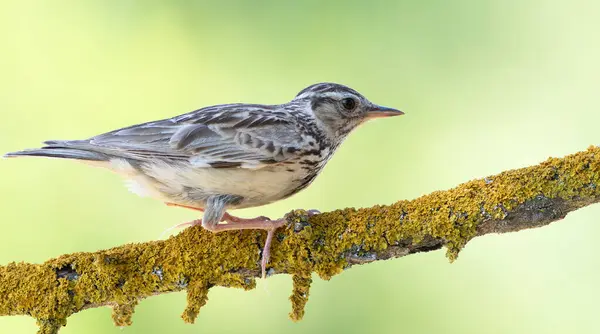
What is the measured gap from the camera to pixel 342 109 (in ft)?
19.9

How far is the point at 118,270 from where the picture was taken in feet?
16.4

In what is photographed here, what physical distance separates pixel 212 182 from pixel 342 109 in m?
1.29

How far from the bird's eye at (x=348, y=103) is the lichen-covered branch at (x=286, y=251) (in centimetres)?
141

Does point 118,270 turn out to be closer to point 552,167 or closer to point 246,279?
point 246,279

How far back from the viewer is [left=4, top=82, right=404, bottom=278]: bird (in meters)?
5.51

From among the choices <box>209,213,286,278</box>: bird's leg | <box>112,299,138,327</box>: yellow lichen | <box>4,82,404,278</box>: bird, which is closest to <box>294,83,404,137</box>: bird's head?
<box>4,82,404,278</box>: bird

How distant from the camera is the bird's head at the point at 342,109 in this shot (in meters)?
6.07

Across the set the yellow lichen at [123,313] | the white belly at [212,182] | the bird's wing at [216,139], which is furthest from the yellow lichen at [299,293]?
the yellow lichen at [123,313]

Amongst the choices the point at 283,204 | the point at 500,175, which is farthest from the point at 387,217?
the point at 283,204

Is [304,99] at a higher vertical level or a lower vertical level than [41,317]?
higher

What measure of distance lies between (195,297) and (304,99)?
2080mm

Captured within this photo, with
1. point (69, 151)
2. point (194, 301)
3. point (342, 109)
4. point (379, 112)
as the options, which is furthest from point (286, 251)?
point (69, 151)

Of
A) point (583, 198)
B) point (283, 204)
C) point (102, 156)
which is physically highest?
point (283, 204)

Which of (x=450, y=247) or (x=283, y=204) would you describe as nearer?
(x=450, y=247)
